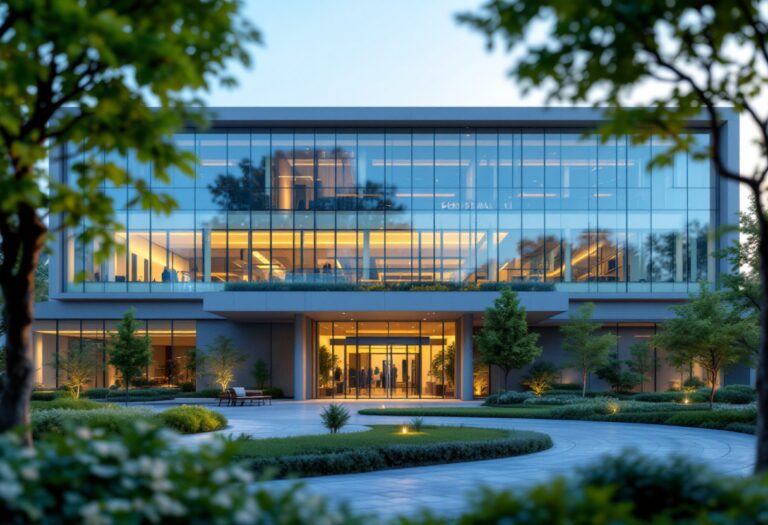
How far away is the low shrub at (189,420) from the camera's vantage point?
1983 centimetres

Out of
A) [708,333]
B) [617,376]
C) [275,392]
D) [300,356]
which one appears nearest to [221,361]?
[275,392]

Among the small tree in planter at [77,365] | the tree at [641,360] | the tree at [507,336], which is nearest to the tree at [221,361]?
the small tree in planter at [77,365]

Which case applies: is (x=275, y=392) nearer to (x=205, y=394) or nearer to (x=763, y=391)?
(x=205, y=394)

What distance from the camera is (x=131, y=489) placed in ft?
14.8

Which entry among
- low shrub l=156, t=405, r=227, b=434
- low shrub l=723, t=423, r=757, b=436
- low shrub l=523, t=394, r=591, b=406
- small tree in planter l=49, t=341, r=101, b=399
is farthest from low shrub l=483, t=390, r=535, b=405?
small tree in planter l=49, t=341, r=101, b=399

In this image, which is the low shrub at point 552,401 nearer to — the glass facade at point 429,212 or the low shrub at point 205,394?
the glass facade at point 429,212

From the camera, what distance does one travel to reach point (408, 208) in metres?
44.7

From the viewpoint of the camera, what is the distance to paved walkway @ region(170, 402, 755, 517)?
1057cm

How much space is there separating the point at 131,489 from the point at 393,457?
10.1 m

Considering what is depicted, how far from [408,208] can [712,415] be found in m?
24.6

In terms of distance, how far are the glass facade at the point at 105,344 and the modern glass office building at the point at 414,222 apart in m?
1.59

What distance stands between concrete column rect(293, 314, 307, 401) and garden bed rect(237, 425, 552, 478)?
22.7m

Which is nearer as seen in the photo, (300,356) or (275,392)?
(300,356)

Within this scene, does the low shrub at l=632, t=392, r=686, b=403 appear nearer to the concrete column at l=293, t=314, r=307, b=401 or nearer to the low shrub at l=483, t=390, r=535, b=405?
the low shrub at l=483, t=390, r=535, b=405
